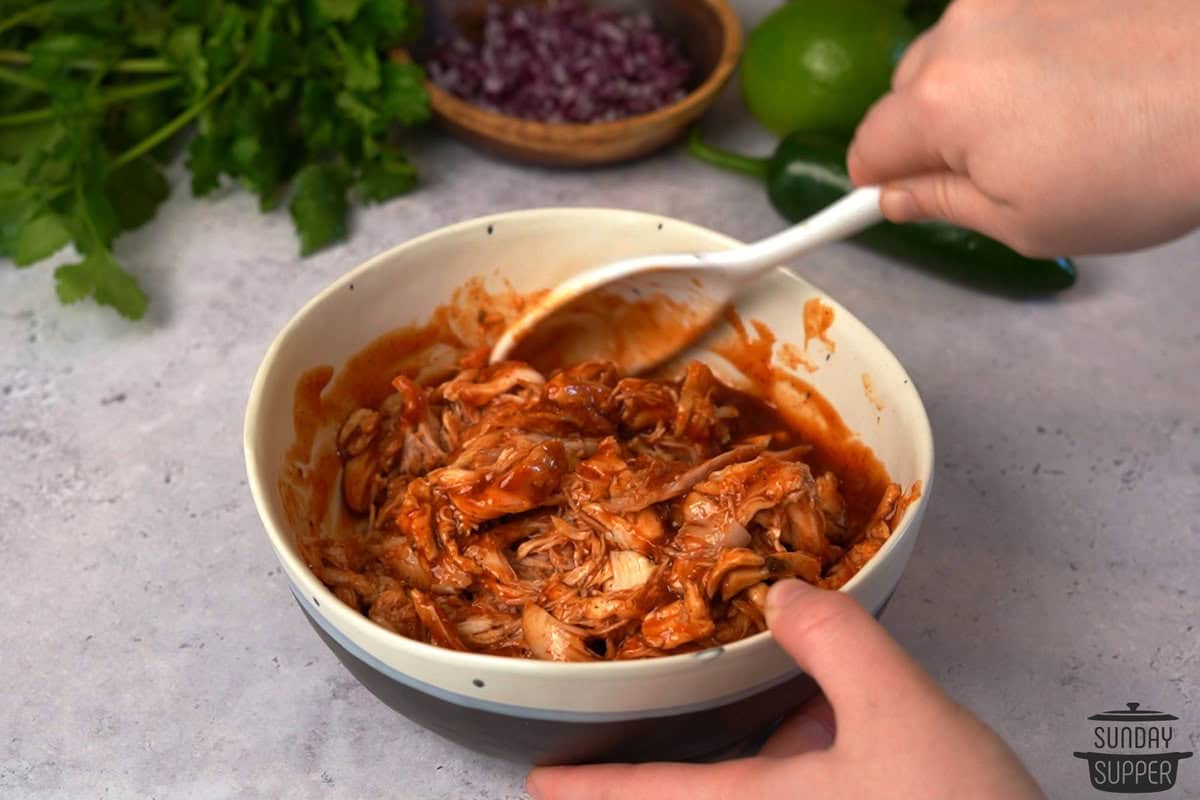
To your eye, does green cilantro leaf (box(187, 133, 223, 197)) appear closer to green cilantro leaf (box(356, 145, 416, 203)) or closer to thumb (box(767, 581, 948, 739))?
green cilantro leaf (box(356, 145, 416, 203))

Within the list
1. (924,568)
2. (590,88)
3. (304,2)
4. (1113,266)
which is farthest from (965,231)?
(304,2)

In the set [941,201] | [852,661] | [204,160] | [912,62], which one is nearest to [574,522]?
[852,661]

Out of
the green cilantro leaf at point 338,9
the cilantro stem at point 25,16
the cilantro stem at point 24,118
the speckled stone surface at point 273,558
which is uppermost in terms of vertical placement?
the green cilantro leaf at point 338,9

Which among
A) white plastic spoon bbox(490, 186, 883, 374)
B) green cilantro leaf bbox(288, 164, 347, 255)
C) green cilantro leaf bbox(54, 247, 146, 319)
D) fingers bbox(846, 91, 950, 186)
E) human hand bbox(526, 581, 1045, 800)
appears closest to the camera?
human hand bbox(526, 581, 1045, 800)

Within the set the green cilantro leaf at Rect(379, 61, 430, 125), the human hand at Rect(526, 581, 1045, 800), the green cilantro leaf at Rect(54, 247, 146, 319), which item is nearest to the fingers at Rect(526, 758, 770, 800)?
the human hand at Rect(526, 581, 1045, 800)

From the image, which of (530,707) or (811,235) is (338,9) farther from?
(530,707)

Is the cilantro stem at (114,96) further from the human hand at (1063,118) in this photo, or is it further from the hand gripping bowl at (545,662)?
the human hand at (1063,118)

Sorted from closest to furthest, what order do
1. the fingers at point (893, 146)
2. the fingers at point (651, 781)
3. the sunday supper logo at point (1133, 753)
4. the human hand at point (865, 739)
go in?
1. the human hand at point (865, 739)
2. the fingers at point (651, 781)
3. the fingers at point (893, 146)
4. the sunday supper logo at point (1133, 753)

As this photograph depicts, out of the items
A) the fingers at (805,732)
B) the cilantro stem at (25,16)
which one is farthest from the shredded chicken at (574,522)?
the cilantro stem at (25,16)
